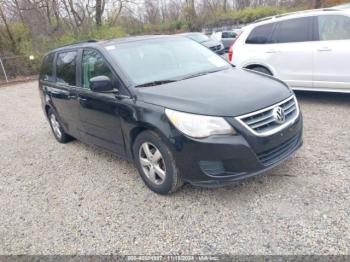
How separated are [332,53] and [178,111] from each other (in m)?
3.80

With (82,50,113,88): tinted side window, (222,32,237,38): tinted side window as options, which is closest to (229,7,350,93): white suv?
(82,50,113,88): tinted side window

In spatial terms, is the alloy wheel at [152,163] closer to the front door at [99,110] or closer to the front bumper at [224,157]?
the front bumper at [224,157]

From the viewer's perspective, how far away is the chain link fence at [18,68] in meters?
16.4

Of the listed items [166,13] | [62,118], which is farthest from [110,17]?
[62,118]

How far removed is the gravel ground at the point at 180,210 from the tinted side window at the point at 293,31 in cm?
203

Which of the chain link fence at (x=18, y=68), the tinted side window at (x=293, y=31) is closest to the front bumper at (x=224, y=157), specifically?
the tinted side window at (x=293, y=31)

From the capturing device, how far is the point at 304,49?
573cm

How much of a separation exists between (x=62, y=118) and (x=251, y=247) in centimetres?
377

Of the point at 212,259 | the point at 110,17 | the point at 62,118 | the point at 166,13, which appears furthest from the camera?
the point at 166,13

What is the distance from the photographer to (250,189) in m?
3.29

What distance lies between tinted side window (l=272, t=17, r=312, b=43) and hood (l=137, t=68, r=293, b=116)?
8.90 ft

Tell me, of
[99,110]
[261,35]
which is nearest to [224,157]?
[99,110]

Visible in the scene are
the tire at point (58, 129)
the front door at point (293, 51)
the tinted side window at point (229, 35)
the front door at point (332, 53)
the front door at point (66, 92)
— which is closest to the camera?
the front door at point (66, 92)

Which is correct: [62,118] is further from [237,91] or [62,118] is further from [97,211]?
[237,91]
